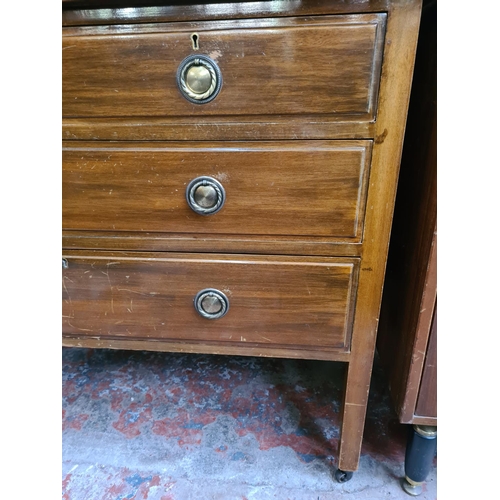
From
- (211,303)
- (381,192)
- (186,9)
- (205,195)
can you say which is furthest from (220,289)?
(186,9)

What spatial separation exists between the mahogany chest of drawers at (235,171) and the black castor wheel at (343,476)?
0.14 meters

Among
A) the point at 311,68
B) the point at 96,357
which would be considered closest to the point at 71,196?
the point at 311,68

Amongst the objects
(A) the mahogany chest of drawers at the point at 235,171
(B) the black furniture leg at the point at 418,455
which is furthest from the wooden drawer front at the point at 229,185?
(B) the black furniture leg at the point at 418,455

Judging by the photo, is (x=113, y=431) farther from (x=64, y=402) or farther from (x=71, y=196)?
(x=71, y=196)

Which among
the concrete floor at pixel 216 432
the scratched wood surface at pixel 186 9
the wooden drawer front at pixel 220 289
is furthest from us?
the concrete floor at pixel 216 432

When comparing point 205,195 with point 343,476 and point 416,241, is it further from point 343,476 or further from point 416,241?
point 343,476

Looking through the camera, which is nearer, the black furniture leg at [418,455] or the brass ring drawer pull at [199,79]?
the brass ring drawer pull at [199,79]

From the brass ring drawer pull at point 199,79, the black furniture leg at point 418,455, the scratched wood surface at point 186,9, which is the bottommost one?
the black furniture leg at point 418,455

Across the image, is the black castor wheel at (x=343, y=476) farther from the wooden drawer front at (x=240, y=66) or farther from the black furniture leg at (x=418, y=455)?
the wooden drawer front at (x=240, y=66)

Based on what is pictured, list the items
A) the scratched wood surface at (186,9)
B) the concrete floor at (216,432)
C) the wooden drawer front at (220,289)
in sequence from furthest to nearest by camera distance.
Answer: the concrete floor at (216,432), the wooden drawer front at (220,289), the scratched wood surface at (186,9)

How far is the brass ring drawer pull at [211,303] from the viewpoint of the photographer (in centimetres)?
54

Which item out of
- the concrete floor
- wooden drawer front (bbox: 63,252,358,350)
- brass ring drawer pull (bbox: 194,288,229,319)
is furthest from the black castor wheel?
brass ring drawer pull (bbox: 194,288,229,319)

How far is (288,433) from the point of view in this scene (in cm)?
74

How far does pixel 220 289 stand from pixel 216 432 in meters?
0.39
